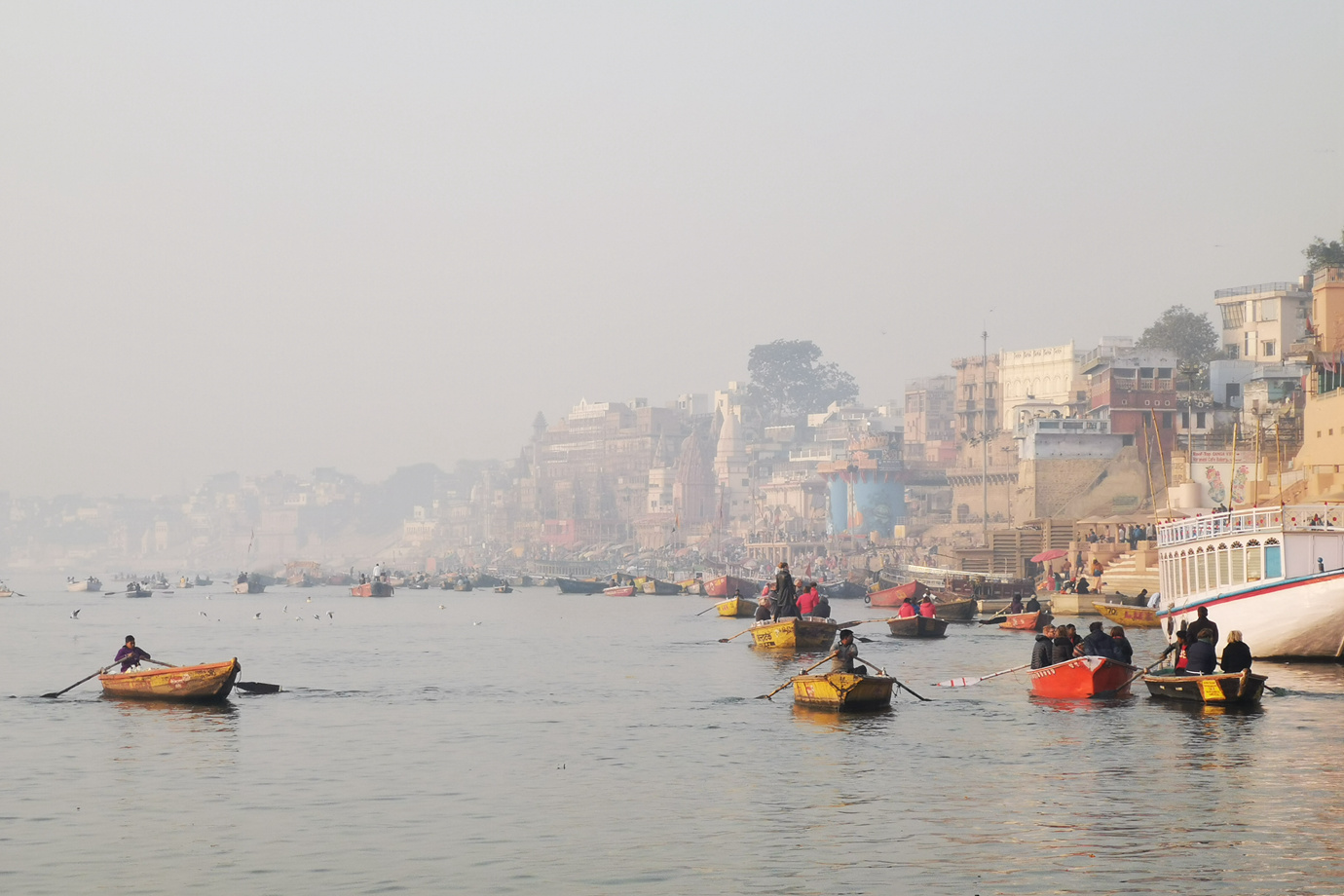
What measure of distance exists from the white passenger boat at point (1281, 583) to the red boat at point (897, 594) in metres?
43.5

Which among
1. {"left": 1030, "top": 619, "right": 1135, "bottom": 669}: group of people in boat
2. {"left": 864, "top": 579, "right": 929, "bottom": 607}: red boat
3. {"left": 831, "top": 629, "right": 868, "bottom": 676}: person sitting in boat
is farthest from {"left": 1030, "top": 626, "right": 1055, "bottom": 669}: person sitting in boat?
{"left": 864, "top": 579, "right": 929, "bottom": 607}: red boat

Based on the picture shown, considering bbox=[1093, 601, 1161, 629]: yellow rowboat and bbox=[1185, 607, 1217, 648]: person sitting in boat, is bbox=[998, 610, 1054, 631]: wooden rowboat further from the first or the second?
bbox=[1185, 607, 1217, 648]: person sitting in boat

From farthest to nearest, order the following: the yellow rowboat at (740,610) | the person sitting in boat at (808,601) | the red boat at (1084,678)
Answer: the yellow rowboat at (740,610) < the person sitting in boat at (808,601) < the red boat at (1084,678)

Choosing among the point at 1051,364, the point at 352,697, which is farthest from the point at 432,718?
the point at 1051,364

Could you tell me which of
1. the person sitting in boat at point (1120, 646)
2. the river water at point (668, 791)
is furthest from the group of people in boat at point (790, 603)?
the person sitting in boat at point (1120, 646)

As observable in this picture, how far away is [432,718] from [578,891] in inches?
772

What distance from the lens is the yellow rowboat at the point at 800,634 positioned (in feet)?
174

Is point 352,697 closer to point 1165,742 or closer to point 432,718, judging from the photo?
point 432,718

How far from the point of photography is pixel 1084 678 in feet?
118

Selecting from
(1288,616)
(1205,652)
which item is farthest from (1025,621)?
(1205,652)

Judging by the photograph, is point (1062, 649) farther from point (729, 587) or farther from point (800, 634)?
point (729, 587)

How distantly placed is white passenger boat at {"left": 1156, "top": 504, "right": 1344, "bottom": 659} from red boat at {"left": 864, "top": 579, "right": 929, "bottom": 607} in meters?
43.5

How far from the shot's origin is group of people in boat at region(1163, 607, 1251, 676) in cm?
3269

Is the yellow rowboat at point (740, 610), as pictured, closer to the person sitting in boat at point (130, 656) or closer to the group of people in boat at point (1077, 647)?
the person sitting in boat at point (130, 656)
